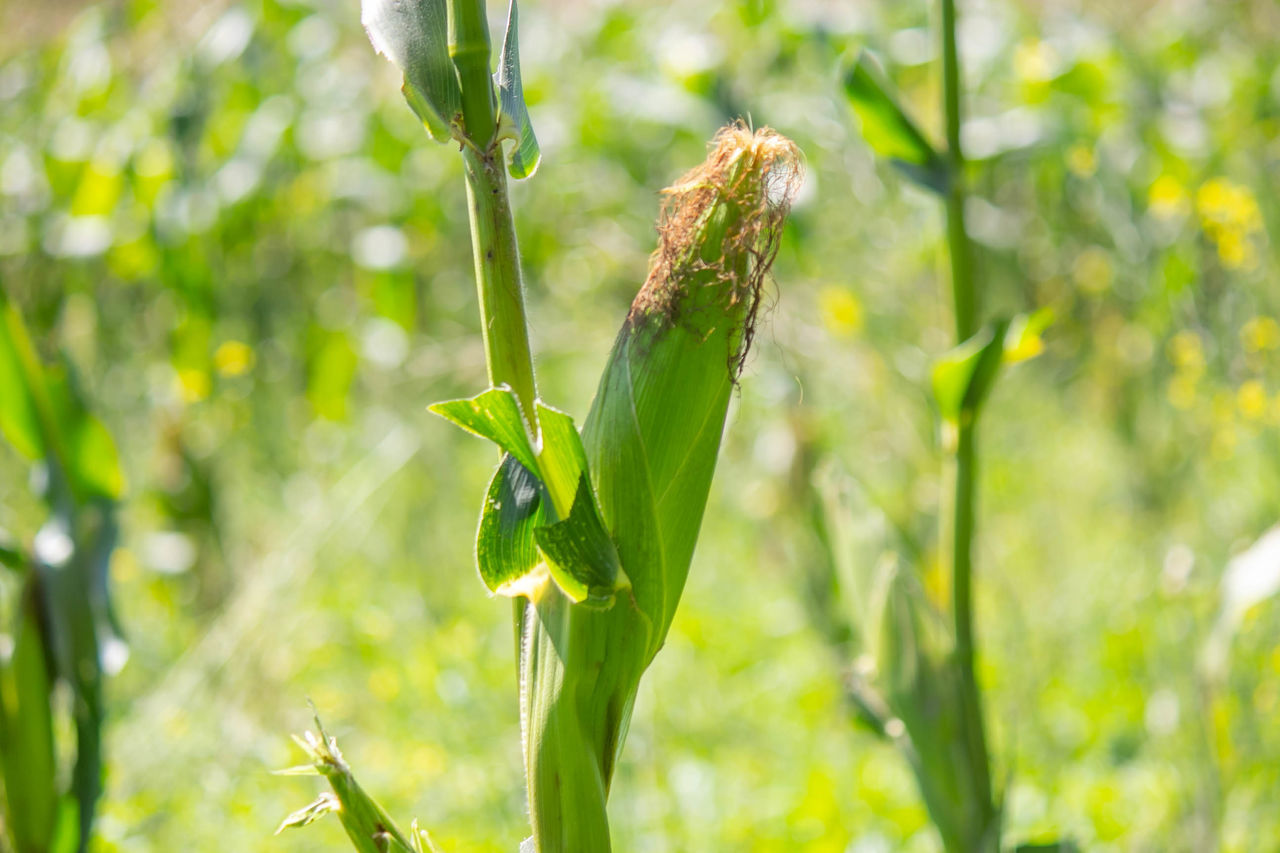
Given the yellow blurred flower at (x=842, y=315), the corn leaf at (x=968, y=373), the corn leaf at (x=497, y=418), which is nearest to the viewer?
the corn leaf at (x=497, y=418)

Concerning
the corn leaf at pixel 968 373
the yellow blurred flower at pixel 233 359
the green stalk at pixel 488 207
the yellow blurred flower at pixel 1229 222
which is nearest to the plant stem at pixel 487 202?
the green stalk at pixel 488 207

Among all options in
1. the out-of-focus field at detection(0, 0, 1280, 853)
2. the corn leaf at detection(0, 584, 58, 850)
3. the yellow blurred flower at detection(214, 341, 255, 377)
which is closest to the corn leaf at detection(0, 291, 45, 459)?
the corn leaf at detection(0, 584, 58, 850)

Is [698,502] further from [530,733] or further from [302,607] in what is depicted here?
[302,607]

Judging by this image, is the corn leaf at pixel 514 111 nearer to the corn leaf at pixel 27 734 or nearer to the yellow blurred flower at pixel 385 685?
the corn leaf at pixel 27 734

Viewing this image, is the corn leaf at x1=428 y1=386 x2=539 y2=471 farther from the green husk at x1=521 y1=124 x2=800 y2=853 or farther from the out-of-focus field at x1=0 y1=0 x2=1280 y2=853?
the out-of-focus field at x1=0 y1=0 x2=1280 y2=853

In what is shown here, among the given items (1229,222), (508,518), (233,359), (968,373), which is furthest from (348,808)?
(233,359)

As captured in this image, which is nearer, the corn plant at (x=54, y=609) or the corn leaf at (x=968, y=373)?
the corn leaf at (x=968, y=373)

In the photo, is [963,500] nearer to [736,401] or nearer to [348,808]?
[736,401]

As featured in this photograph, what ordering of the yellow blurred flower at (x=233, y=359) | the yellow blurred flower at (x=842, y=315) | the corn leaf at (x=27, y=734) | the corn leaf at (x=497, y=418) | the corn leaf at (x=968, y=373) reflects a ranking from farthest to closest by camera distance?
the yellow blurred flower at (x=233, y=359), the yellow blurred flower at (x=842, y=315), the corn leaf at (x=27, y=734), the corn leaf at (x=968, y=373), the corn leaf at (x=497, y=418)
